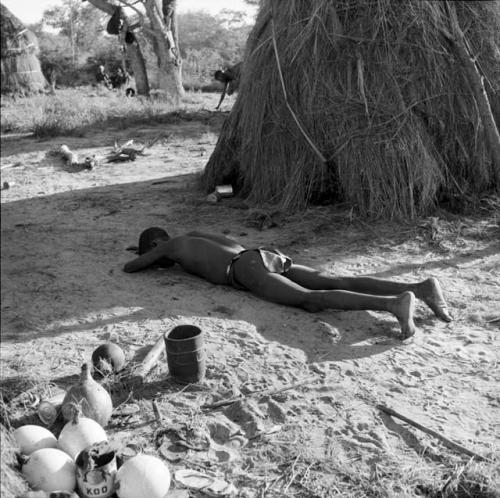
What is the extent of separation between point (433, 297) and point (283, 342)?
3.14ft

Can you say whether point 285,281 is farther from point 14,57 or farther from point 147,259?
point 14,57

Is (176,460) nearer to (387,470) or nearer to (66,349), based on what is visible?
(387,470)

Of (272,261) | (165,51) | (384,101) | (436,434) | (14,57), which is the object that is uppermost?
(14,57)

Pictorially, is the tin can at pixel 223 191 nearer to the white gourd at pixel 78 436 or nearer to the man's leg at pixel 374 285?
the man's leg at pixel 374 285

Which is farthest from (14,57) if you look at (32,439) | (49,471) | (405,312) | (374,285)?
(49,471)

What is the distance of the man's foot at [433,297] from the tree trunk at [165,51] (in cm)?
1263

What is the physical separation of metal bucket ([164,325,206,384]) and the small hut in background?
55.2ft

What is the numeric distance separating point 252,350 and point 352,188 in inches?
107

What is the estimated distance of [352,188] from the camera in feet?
19.3

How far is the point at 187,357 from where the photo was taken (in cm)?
311

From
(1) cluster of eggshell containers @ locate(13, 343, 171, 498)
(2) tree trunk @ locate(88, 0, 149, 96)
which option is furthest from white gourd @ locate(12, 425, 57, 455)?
(2) tree trunk @ locate(88, 0, 149, 96)

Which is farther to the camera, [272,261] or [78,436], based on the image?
[272,261]

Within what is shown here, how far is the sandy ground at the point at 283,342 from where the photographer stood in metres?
2.64

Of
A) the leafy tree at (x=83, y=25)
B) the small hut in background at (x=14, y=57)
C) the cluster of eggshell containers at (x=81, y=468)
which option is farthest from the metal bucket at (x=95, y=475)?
the leafy tree at (x=83, y=25)
